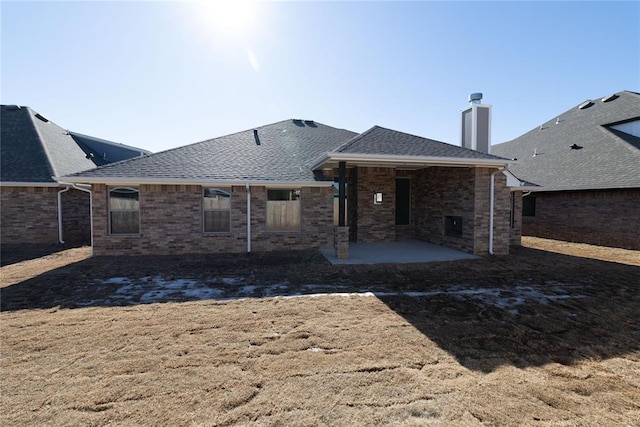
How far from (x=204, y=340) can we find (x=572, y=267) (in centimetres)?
984

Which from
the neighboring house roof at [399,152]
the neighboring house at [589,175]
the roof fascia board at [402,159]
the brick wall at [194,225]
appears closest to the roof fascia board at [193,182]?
the brick wall at [194,225]

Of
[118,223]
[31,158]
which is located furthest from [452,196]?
[31,158]

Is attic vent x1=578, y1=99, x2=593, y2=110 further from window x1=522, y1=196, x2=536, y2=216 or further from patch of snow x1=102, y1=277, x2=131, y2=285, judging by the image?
patch of snow x1=102, y1=277, x2=131, y2=285

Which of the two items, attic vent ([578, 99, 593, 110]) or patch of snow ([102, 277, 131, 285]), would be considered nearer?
patch of snow ([102, 277, 131, 285])

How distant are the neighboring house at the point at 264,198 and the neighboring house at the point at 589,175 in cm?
536

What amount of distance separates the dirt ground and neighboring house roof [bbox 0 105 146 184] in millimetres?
7457

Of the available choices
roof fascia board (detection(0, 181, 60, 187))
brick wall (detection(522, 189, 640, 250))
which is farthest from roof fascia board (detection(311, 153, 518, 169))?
roof fascia board (detection(0, 181, 60, 187))

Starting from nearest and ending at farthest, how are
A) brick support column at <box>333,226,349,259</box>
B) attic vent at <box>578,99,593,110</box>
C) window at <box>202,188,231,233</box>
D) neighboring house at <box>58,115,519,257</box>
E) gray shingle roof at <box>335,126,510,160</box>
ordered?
1. gray shingle roof at <box>335,126,510,160</box>
2. brick support column at <box>333,226,349,259</box>
3. neighboring house at <box>58,115,519,257</box>
4. window at <box>202,188,231,233</box>
5. attic vent at <box>578,99,593,110</box>

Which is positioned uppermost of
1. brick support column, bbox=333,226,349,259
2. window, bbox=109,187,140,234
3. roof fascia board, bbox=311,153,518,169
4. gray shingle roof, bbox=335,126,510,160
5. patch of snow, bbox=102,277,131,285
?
gray shingle roof, bbox=335,126,510,160

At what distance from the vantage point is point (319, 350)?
3.86 metres

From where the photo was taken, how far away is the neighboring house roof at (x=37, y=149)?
1264cm

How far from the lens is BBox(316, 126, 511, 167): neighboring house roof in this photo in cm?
859

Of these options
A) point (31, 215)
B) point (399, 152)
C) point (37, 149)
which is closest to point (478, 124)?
point (399, 152)

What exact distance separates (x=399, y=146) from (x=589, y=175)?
33.6ft
